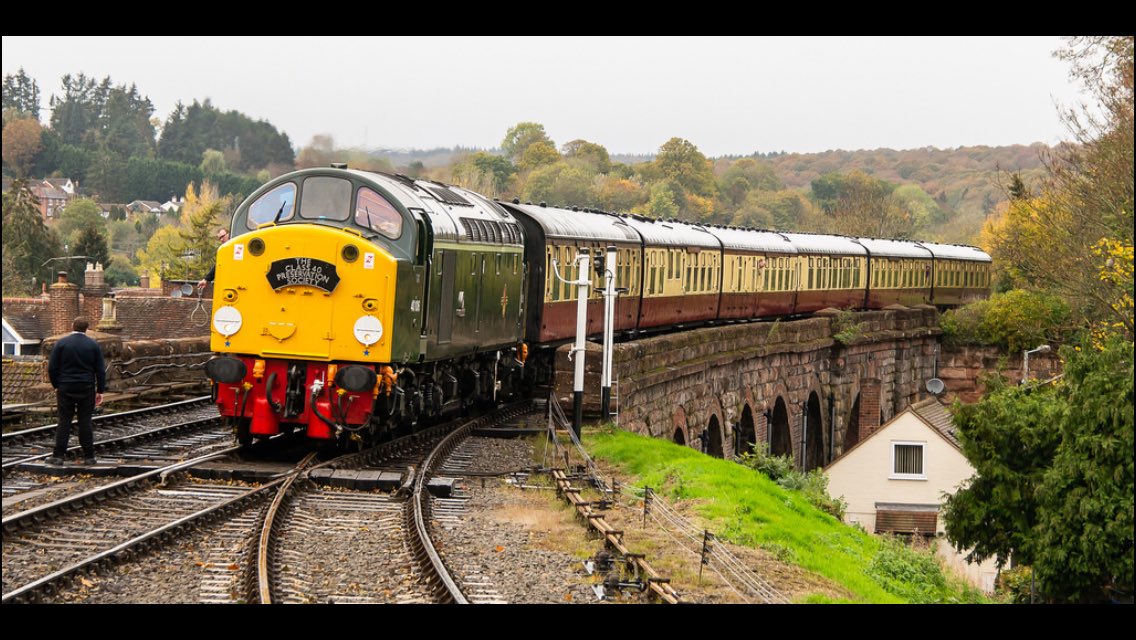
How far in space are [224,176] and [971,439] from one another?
5594 cm

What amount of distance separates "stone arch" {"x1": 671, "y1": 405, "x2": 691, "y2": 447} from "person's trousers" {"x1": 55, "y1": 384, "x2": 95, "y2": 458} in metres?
14.4

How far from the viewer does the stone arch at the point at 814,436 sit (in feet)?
136

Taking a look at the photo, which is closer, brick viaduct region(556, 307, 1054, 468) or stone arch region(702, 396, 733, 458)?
brick viaduct region(556, 307, 1054, 468)

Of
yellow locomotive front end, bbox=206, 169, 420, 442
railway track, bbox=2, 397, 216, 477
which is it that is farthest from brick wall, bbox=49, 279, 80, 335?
yellow locomotive front end, bbox=206, 169, 420, 442

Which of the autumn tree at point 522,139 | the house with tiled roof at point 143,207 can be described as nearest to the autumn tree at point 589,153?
the autumn tree at point 522,139

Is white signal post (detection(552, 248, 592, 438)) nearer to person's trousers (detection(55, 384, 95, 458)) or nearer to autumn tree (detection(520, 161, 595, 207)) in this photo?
person's trousers (detection(55, 384, 95, 458))

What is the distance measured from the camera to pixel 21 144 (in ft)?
228

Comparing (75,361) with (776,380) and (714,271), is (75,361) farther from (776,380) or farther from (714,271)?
(776,380)

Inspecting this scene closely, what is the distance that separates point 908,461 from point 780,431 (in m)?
4.04

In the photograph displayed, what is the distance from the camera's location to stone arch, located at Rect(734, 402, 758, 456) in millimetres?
34000

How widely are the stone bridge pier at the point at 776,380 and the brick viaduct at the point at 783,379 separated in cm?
3

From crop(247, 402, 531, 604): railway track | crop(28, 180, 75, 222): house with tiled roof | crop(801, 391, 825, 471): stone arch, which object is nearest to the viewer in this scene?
crop(247, 402, 531, 604): railway track

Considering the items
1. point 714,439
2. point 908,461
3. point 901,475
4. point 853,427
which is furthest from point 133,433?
point 853,427

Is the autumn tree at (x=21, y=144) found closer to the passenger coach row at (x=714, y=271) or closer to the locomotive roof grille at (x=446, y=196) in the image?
the passenger coach row at (x=714, y=271)
